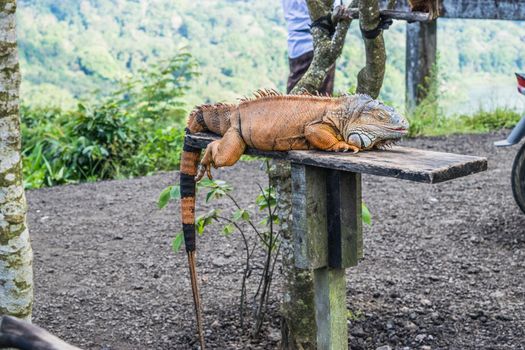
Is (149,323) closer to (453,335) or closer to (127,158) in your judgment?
(453,335)

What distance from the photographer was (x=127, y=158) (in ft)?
28.0

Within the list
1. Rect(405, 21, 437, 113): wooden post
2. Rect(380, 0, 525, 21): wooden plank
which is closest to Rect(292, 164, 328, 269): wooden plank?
Rect(380, 0, 525, 21): wooden plank

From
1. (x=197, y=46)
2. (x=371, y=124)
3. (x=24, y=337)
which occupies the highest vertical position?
(x=197, y=46)

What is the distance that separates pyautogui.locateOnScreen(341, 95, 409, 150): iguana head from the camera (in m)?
3.12

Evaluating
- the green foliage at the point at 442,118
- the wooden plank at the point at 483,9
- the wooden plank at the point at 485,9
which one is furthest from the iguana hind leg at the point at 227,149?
the wooden plank at the point at 485,9

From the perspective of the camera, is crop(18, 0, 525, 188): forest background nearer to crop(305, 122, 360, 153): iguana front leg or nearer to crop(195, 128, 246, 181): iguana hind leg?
crop(195, 128, 246, 181): iguana hind leg

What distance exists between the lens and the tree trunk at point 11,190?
3369mm

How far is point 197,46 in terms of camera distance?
1579 centimetres

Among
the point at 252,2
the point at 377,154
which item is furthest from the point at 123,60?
the point at 377,154

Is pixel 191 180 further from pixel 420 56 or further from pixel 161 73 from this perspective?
pixel 161 73

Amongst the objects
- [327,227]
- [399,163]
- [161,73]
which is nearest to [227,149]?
[327,227]

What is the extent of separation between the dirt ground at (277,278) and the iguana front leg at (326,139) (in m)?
1.35

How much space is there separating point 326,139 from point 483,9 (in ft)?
21.3

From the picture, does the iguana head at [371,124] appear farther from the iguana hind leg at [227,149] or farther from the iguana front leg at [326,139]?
the iguana hind leg at [227,149]
